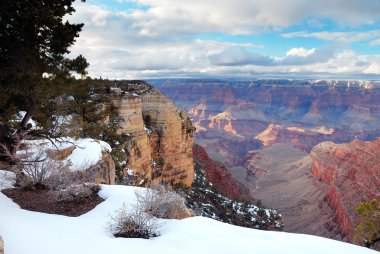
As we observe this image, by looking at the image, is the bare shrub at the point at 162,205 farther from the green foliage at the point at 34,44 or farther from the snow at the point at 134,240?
the green foliage at the point at 34,44

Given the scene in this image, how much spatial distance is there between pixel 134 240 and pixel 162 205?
1810mm

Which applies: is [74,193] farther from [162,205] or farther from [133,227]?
[133,227]

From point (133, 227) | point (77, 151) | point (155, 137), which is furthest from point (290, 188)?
point (133, 227)

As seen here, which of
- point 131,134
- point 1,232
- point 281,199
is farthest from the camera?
point 281,199

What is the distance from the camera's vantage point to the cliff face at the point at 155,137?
1241 inches

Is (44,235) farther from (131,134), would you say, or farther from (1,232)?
(131,134)

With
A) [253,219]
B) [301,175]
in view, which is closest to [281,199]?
[301,175]

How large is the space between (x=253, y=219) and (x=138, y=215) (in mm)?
33478

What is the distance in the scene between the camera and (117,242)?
7.33 metres

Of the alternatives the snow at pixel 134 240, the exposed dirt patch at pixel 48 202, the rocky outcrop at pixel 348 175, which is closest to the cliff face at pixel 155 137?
the exposed dirt patch at pixel 48 202

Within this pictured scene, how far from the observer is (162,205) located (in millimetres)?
9250

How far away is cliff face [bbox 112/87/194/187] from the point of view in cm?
3152

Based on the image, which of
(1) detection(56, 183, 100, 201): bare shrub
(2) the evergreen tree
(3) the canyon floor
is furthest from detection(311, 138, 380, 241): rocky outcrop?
(2) the evergreen tree

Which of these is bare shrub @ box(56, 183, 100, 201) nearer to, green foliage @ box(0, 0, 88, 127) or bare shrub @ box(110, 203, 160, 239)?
bare shrub @ box(110, 203, 160, 239)
